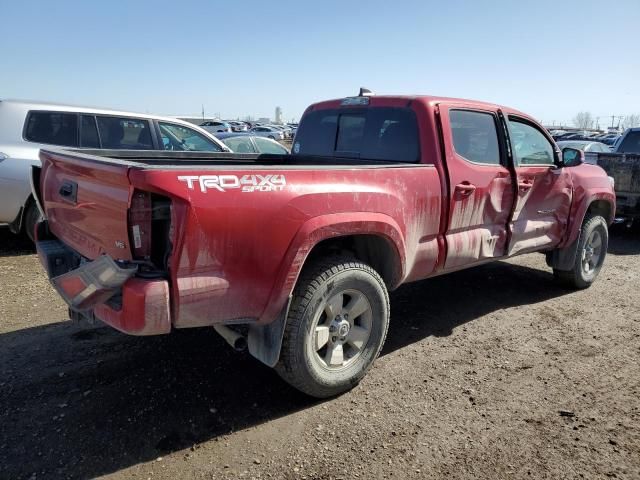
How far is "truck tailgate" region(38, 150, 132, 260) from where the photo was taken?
2.53m

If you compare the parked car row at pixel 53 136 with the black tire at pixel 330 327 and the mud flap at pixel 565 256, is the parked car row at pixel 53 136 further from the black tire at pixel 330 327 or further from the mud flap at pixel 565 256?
the mud flap at pixel 565 256

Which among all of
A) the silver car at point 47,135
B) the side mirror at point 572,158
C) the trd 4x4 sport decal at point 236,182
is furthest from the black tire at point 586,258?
the silver car at point 47,135

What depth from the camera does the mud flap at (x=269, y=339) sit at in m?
2.89

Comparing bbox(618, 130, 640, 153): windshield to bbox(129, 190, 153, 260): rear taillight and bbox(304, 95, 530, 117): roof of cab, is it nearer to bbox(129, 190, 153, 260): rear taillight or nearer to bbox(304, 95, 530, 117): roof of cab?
bbox(304, 95, 530, 117): roof of cab

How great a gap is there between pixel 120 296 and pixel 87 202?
0.63 m

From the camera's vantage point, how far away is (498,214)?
439 cm

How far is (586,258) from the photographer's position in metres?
5.71

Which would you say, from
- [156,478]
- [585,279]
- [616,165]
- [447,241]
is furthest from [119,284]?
[616,165]

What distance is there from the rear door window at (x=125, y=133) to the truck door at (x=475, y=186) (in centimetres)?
486

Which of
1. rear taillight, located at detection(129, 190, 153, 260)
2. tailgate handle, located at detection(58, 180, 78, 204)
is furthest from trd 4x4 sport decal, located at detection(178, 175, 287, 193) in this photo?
tailgate handle, located at detection(58, 180, 78, 204)

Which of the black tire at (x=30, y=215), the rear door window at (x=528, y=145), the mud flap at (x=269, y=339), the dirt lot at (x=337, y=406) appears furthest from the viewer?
the black tire at (x=30, y=215)

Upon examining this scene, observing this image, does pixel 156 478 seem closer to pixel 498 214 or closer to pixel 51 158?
pixel 51 158

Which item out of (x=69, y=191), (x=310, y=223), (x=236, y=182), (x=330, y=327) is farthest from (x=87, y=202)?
(x=330, y=327)

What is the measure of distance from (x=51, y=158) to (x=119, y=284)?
1382 mm
